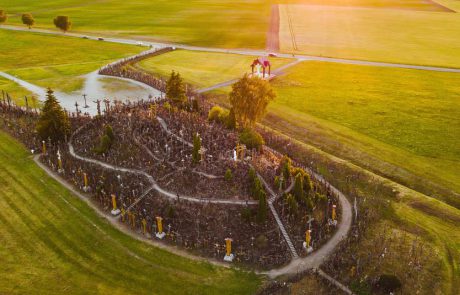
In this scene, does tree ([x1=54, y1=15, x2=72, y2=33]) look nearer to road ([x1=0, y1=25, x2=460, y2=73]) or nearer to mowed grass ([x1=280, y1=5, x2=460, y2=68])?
road ([x1=0, y1=25, x2=460, y2=73])

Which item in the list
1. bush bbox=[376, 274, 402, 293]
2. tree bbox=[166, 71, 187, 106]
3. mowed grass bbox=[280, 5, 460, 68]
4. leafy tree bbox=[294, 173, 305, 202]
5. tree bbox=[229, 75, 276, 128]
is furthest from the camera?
mowed grass bbox=[280, 5, 460, 68]

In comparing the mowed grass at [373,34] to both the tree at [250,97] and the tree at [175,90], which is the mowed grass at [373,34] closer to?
Result: the tree at [175,90]

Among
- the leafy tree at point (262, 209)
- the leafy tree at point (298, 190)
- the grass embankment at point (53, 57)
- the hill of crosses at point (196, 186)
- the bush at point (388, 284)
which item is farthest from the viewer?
the grass embankment at point (53, 57)

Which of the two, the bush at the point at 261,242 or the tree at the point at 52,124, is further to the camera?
the tree at the point at 52,124

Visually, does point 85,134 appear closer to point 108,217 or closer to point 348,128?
point 108,217

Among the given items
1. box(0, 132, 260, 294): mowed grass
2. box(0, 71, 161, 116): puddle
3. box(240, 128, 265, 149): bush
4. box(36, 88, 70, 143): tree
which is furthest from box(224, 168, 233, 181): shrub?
box(0, 71, 161, 116): puddle

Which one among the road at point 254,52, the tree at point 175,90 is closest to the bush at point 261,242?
the tree at point 175,90

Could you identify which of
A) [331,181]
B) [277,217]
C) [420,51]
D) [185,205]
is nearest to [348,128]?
[331,181]
